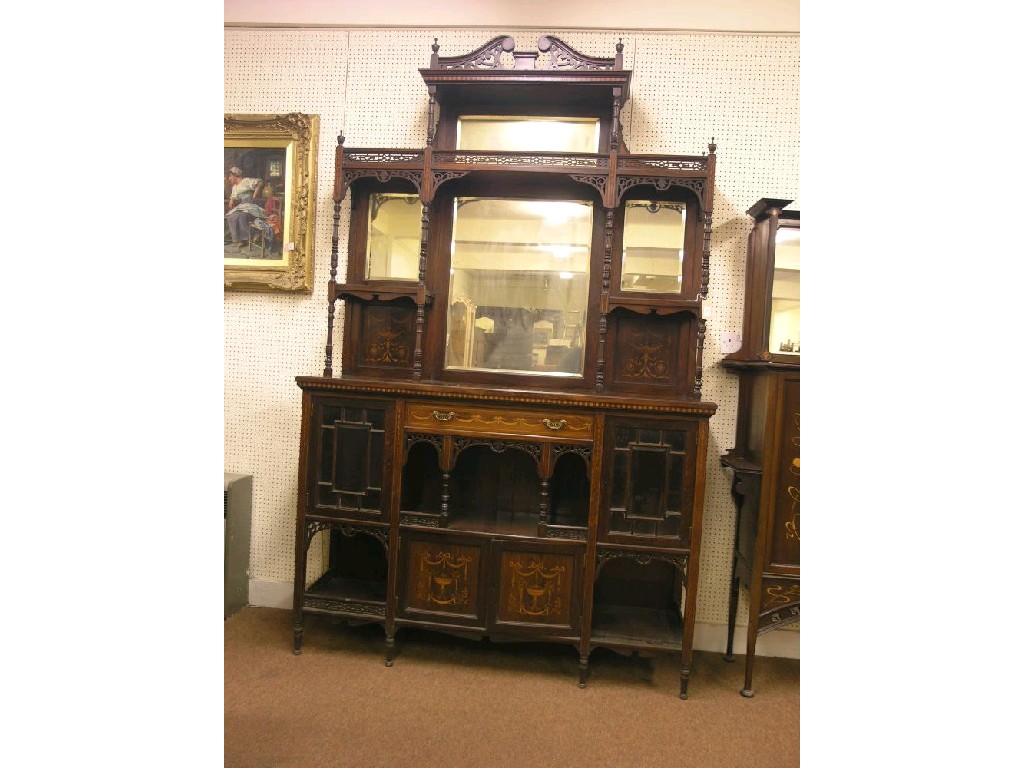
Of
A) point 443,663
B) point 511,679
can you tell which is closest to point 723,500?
point 511,679

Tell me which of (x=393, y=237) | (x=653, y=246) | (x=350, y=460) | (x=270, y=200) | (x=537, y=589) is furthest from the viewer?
(x=270, y=200)

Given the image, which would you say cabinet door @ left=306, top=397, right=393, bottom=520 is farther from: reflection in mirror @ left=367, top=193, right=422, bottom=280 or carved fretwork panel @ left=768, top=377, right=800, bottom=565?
carved fretwork panel @ left=768, top=377, right=800, bottom=565

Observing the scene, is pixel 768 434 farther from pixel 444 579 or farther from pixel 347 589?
pixel 347 589

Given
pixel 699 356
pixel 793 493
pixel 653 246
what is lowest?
pixel 793 493

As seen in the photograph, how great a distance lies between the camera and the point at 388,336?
122 inches

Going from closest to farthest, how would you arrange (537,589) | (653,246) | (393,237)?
(537,589)
(653,246)
(393,237)

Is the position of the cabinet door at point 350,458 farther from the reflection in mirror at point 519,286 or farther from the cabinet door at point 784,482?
the cabinet door at point 784,482

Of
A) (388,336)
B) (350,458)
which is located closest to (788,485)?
(350,458)

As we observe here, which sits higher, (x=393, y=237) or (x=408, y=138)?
(x=408, y=138)

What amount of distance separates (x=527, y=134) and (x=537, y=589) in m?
2.23

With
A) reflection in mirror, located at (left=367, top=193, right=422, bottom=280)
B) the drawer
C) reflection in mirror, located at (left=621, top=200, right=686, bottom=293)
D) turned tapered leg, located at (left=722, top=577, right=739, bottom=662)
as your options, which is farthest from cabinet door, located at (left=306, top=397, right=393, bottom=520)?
turned tapered leg, located at (left=722, top=577, right=739, bottom=662)

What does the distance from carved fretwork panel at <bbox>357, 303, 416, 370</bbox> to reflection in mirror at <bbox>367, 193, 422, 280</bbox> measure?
0.57 feet

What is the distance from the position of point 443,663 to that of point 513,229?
7.04 feet
